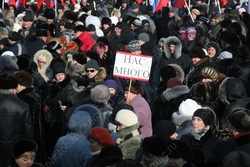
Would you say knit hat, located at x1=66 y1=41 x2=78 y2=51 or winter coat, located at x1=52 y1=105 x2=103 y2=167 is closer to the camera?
winter coat, located at x1=52 y1=105 x2=103 y2=167

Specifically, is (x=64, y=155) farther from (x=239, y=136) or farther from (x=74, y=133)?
(x=239, y=136)

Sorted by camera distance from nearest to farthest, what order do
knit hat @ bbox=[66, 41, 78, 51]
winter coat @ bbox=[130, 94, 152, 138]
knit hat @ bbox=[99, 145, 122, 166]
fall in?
1. knit hat @ bbox=[99, 145, 122, 166]
2. winter coat @ bbox=[130, 94, 152, 138]
3. knit hat @ bbox=[66, 41, 78, 51]

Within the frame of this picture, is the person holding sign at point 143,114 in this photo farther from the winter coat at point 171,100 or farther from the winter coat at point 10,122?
the winter coat at point 10,122

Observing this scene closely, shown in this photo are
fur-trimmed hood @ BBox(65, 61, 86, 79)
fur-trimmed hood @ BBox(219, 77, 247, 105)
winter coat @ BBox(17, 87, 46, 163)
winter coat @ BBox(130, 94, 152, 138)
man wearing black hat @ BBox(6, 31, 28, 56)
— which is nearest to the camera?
winter coat @ BBox(17, 87, 46, 163)

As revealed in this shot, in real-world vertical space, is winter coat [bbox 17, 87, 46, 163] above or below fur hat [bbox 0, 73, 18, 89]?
below

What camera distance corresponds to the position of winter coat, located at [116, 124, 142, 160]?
5.72 metres

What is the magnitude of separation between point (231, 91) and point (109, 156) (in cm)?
330

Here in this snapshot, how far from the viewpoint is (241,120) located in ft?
18.9

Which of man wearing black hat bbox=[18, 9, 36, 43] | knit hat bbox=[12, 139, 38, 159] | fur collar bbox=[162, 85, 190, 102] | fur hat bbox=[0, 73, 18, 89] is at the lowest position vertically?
man wearing black hat bbox=[18, 9, 36, 43]

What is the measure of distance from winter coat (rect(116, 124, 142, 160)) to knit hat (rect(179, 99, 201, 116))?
3.97 ft

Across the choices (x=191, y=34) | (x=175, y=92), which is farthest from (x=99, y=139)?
(x=191, y=34)

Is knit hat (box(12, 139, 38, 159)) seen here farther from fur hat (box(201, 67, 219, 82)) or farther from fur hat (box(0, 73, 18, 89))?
fur hat (box(201, 67, 219, 82))

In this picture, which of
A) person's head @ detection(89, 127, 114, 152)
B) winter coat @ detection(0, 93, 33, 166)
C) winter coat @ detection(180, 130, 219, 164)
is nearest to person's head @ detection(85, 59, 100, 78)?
winter coat @ detection(0, 93, 33, 166)

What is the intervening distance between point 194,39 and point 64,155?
25.9ft
